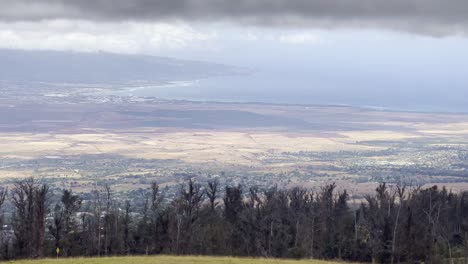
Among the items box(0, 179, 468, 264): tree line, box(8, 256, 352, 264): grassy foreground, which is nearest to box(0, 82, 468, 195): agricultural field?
box(0, 179, 468, 264): tree line

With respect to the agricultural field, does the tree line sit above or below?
below

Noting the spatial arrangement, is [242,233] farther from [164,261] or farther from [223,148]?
[223,148]

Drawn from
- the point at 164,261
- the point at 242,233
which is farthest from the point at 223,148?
the point at 164,261

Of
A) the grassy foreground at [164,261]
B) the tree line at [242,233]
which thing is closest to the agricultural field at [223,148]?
the tree line at [242,233]

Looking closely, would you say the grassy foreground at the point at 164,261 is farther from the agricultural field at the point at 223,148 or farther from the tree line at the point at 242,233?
the agricultural field at the point at 223,148

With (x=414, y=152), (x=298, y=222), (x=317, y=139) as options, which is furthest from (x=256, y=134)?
(x=298, y=222)

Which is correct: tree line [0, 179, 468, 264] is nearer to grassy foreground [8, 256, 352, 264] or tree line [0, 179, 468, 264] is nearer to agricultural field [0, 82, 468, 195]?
grassy foreground [8, 256, 352, 264]

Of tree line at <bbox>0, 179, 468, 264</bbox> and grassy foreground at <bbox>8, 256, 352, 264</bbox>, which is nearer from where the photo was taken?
grassy foreground at <bbox>8, 256, 352, 264</bbox>

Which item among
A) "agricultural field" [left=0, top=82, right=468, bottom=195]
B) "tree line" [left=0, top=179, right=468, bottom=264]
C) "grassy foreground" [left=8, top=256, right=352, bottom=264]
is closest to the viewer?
"grassy foreground" [left=8, top=256, right=352, bottom=264]

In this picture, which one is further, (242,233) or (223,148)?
(223,148)

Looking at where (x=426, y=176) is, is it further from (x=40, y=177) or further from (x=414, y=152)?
(x=40, y=177)

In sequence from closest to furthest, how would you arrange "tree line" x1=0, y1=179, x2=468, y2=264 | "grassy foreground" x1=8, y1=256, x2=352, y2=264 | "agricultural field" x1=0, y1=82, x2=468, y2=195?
"grassy foreground" x1=8, y1=256, x2=352, y2=264
"tree line" x1=0, y1=179, x2=468, y2=264
"agricultural field" x1=0, y1=82, x2=468, y2=195
